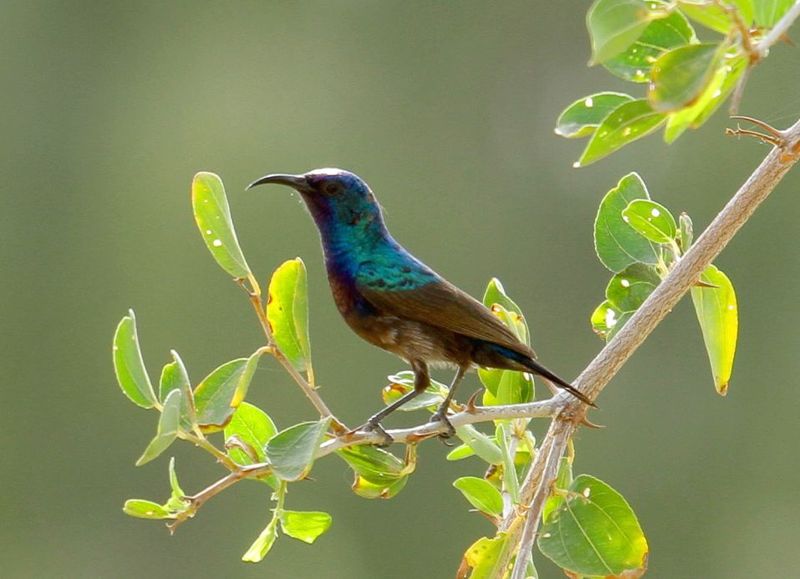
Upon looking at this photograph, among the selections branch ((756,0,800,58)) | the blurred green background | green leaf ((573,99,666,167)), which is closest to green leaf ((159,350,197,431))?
green leaf ((573,99,666,167))

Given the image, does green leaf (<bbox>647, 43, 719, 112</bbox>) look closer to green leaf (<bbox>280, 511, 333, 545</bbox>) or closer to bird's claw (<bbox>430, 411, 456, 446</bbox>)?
bird's claw (<bbox>430, 411, 456, 446</bbox>)

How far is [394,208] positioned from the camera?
40.9 feet

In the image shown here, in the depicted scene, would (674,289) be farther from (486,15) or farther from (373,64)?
(486,15)

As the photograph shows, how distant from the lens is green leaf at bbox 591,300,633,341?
7.05ft

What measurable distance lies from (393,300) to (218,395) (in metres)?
0.73

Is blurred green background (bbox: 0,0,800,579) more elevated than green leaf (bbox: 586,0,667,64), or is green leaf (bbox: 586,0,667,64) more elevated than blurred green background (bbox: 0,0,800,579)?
green leaf (bbox: 586,0,667,64)

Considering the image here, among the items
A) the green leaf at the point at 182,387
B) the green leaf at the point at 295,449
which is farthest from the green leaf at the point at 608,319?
the green leaf at the point at 182,387

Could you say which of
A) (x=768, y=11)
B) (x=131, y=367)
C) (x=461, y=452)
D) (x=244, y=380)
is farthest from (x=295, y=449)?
(x=768, y=11)

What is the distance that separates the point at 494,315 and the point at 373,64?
13034mm

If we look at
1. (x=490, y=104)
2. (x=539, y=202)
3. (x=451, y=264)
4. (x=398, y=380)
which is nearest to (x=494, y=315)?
(x=398, y=380)

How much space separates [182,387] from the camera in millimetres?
1715

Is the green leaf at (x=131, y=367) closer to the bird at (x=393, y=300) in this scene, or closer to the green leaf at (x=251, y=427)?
the green leaf at (x=251, y=427)

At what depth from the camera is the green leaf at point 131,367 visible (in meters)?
1.74

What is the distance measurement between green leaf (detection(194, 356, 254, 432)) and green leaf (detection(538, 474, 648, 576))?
504 mm
